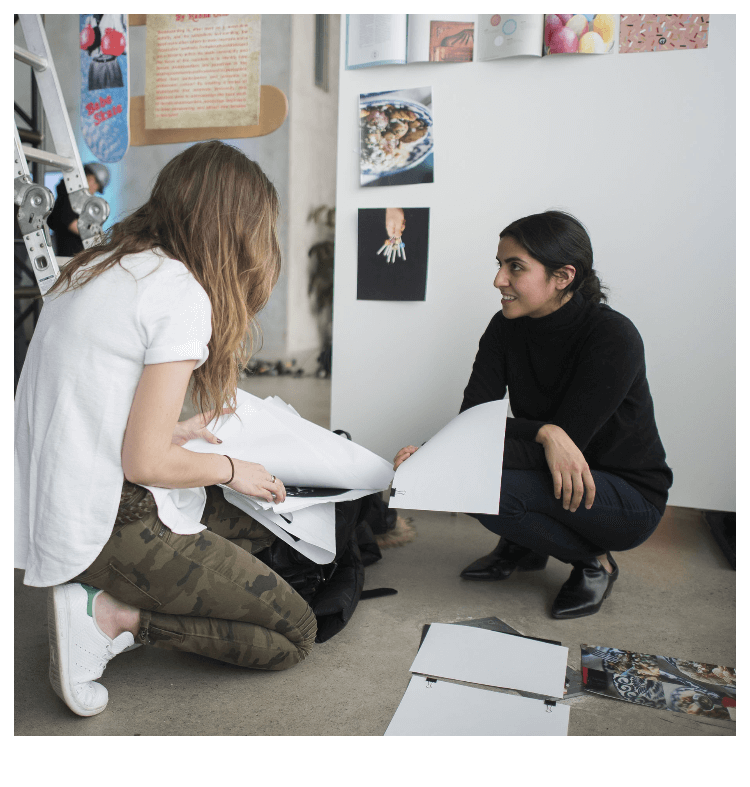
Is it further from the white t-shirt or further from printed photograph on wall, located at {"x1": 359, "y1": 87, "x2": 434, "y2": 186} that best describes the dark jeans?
printed photograph on wall, located at {"x1": 359, "y1": 87, "x2": 434, "y2": 186}

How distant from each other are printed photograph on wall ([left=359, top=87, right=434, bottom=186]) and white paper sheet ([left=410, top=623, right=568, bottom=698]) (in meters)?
1.26

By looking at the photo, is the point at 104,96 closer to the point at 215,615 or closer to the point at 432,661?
the point at 215,615

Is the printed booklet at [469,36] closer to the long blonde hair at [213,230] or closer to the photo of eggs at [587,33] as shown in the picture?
the photo of eggs at [587,33]

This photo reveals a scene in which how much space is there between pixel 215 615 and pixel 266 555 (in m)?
0.25

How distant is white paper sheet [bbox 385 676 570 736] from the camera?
101 cm

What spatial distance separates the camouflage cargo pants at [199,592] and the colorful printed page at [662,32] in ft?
5.29

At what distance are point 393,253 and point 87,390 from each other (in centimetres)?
119

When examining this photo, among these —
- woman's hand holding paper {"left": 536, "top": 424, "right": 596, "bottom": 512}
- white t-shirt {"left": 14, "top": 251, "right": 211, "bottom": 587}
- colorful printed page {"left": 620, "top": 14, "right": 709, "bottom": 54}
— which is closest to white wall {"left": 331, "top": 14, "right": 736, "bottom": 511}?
colorful printed page {"left": 620, "top": 14, "right": 709, "bottom": 54}

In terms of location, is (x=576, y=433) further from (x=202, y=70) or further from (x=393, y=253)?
(x=202, y=70)

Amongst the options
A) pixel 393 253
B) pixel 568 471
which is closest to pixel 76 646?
pixel 568 471

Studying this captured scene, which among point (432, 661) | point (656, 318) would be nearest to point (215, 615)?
point (432, 661)

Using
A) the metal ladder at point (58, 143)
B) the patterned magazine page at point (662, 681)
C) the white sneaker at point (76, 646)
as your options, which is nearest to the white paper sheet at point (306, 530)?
the white sneaker at point (76, 646)

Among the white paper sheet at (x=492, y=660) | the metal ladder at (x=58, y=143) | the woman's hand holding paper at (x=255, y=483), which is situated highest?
the metal ladder at (x=58, y=143)

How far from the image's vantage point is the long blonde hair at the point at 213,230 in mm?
992
